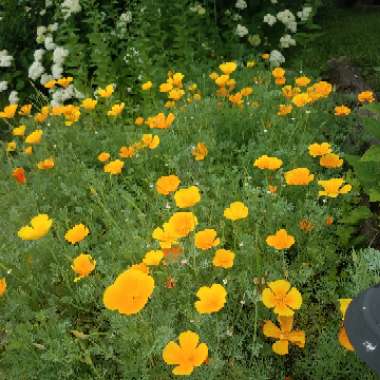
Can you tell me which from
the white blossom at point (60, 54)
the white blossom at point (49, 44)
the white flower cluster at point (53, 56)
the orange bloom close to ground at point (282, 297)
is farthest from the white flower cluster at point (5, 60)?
the orange bloom close to ground at point (282, 297)

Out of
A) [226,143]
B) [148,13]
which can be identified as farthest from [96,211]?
[148,13]

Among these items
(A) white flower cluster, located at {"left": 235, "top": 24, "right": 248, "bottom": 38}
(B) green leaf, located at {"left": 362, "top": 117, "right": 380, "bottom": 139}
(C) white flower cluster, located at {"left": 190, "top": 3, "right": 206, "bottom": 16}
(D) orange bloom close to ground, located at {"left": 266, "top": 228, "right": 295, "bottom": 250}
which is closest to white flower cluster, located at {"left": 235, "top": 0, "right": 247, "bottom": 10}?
(A) white flower cluster, located at {"left": 235, "top": 24, "right": 248, "bottom": 38}

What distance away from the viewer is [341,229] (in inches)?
99.7

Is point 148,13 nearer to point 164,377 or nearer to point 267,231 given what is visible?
point 267,231

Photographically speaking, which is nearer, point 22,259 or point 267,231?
point 267,231

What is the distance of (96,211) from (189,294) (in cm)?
112

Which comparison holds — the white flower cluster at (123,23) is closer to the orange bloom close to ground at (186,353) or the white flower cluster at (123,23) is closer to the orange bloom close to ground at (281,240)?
the orange bloom close to ground at (281,240)

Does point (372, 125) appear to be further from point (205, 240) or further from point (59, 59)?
point (59, 59)

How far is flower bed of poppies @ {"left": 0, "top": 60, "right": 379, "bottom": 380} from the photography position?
191 cm

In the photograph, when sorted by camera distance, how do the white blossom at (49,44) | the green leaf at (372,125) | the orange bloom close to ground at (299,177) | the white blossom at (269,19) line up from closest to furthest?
1. the orange bloom close to ground at (299,177)
2. the green leaf at (372,125)
3. the white blossom at (49,44)
4. the white blossom at (269,19)

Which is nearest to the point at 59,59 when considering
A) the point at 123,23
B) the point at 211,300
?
the point at 123,23

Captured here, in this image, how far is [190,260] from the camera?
232 centimetres

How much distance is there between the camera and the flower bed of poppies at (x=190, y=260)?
1.91 m

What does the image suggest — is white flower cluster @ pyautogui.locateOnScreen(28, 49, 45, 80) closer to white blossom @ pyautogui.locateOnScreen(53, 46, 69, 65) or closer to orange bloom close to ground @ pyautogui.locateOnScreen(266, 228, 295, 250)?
white blossom @ pyautogui.locateOnScreen(53, 46, 69, 65)
